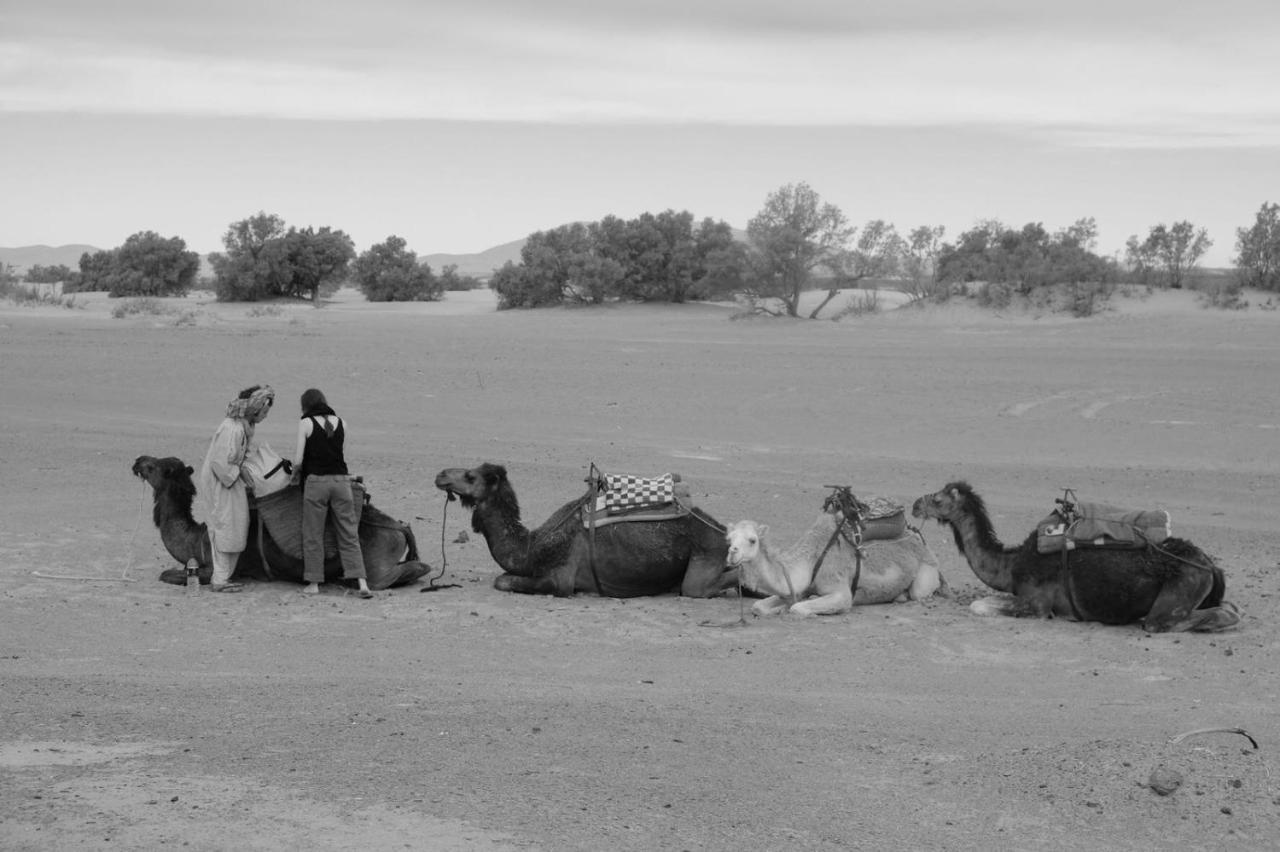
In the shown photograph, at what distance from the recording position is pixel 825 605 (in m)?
12.2

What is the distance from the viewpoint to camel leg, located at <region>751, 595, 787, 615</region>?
1228 centimetres

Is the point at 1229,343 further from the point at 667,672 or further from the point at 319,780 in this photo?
the point at 319,780

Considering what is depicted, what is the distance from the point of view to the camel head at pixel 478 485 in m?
13.2

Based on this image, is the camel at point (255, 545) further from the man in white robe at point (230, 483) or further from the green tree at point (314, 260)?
the green tree at point (314, 260)

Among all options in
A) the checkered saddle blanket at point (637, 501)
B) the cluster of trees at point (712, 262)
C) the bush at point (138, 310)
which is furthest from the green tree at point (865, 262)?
the checkered saddle blanket at point (637, 501)

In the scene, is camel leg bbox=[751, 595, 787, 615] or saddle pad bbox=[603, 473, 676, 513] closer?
camel leg bbox=[751, 595, 787, 615]

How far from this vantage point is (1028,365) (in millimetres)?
30891

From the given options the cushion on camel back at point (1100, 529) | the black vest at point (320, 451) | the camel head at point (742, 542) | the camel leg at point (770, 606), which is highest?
the black vest at point (320, 451)

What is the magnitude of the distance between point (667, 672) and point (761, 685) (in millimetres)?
709

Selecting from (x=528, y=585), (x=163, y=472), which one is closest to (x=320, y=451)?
(x=163, y=472)

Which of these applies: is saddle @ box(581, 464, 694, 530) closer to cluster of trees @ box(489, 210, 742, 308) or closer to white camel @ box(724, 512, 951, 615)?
white camel @ box(724, 512, 951, 615)

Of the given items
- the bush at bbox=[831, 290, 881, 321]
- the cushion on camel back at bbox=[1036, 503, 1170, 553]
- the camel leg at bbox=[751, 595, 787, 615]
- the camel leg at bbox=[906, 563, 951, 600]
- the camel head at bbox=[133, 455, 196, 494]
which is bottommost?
the camel leg at bbox=[751, 595, 787, 615]

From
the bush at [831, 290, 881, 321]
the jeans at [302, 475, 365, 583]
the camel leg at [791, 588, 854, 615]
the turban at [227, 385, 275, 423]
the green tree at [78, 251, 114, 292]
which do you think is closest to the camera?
the camel leg at [791, 588, 854, 615]

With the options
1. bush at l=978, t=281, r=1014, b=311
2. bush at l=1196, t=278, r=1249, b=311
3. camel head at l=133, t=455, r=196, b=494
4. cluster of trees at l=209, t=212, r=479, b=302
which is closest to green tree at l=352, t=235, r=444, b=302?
cluster of trees at l=209, t=212, r=479, b=302
